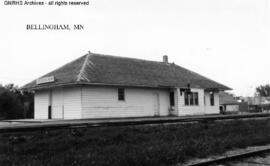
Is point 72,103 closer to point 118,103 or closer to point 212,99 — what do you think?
point 118,103

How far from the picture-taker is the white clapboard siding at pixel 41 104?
25.3m

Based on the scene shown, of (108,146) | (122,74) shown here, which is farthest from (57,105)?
(108,146)

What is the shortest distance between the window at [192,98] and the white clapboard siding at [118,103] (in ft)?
7.38

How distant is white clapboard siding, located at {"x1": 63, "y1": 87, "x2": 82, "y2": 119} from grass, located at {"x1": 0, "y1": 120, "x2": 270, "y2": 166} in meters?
9.27

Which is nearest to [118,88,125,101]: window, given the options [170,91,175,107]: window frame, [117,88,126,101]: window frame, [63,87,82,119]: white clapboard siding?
[117,88,126,101]: window frame

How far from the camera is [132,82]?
79.5 feet

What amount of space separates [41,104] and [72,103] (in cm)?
518

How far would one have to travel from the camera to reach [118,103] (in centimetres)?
2355

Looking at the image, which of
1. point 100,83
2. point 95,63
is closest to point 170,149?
point 100,83

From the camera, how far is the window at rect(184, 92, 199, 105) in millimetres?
28466

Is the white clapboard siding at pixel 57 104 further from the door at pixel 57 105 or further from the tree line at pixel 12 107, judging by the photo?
the tree line at pixel 12 107

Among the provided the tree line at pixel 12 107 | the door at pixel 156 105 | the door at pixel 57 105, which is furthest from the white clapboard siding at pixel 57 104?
the tree line at pixel 12 107

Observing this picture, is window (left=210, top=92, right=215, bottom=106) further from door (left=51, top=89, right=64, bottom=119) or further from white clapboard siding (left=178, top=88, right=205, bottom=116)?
door (left=51, top=89, right=64, bottom=119)

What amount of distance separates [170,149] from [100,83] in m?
13.7
